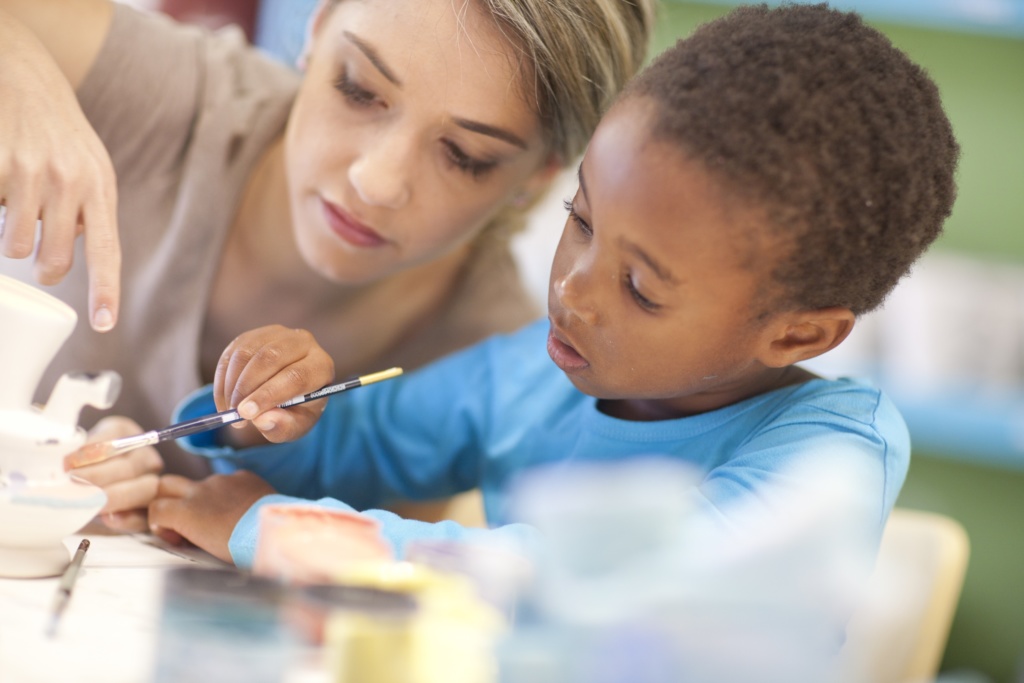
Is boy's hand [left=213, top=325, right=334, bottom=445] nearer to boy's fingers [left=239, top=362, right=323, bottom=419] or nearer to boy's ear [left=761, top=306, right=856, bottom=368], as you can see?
boy's fingers [left=239, top=362, right=323, bottom=419]

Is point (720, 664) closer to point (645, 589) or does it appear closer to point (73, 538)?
point (645, 589)

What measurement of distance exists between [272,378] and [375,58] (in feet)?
0.74

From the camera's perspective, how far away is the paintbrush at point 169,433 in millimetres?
564

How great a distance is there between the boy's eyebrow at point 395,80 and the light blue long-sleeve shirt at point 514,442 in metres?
0.17

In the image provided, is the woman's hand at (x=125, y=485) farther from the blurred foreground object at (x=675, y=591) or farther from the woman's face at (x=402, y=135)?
the blurred foreground object at (x=675, y=591)

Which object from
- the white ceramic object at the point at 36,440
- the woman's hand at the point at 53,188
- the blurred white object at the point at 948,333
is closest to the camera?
the white ceramic object at the point at 36,440

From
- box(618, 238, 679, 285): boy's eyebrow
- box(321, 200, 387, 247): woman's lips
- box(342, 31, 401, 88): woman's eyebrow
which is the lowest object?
box(321, 200, 387, 247): woman's lips

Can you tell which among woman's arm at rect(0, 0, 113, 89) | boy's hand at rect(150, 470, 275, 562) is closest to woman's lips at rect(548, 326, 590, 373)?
boy's hand at rect(150, 470, 275, 562)

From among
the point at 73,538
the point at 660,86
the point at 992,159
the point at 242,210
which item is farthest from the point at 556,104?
the point at 992,159

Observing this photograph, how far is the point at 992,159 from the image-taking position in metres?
1.39

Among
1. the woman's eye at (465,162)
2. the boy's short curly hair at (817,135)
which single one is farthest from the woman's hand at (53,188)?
the boy's short curly hair at (817,135)

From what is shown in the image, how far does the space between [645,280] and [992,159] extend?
1.04 m

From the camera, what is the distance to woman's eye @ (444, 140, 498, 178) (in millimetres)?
716

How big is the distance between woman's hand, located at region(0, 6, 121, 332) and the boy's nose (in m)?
0.27
